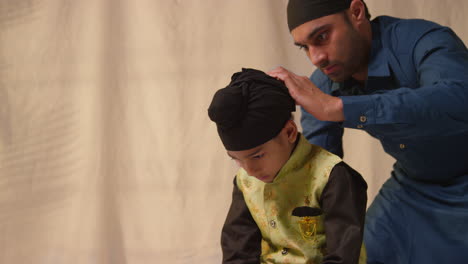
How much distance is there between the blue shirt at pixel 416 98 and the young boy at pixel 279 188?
0.17 metres

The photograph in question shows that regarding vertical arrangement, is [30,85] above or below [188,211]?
above

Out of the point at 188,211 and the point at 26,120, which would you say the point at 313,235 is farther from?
the point at 26,120

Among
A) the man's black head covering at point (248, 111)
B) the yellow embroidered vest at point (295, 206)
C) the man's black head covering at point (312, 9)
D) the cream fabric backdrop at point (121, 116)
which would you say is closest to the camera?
the man's black head covering at point (248, 111)

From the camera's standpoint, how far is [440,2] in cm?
254

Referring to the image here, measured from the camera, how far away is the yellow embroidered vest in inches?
54.2

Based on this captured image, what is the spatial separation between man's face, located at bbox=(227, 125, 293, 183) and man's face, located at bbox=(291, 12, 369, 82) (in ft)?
1.27

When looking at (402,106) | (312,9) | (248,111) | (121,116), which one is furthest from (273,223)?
(121,116)

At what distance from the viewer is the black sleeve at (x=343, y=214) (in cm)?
129

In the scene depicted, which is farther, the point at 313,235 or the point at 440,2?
the point at 440,2

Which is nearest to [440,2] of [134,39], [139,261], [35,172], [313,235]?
[134,39]

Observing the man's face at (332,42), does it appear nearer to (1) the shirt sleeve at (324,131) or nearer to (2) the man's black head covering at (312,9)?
(2) the man's black head covering at (312,9)

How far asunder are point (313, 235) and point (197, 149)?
1.22m

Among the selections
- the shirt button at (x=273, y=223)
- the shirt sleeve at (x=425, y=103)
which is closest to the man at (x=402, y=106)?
the shirt sleeve at (x=425, y=103)

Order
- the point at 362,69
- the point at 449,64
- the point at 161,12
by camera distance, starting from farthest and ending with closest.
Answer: the point at 161,12
the point at 362,69
the point at 449,64
